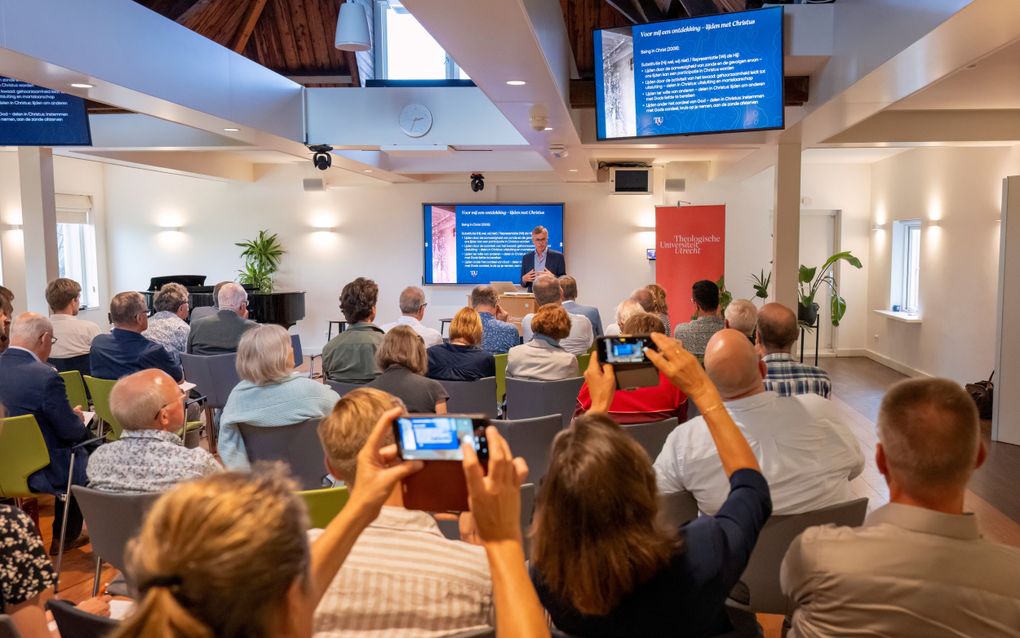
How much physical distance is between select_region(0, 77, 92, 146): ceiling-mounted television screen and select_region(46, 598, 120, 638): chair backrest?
5250 millimetres

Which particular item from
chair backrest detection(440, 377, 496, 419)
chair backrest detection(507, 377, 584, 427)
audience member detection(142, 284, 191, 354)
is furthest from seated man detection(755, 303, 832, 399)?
audience member detection(142, 284, 191, 354)

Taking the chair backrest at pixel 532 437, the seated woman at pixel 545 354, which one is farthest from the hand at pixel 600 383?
the seated woman at pixel 545 354

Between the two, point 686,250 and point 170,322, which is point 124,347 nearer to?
point 170,322

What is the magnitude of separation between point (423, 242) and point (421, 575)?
38.2ft

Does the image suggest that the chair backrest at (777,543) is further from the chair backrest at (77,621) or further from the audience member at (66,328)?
the audience member at (66,328)

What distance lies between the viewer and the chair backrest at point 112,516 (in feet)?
8.74

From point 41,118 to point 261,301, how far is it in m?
4.80

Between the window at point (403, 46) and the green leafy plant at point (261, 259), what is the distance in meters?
4.36

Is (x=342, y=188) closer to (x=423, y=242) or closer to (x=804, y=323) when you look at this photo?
(x=423, y=242)

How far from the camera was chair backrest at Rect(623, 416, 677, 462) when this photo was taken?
144 inches

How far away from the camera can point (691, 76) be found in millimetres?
4902

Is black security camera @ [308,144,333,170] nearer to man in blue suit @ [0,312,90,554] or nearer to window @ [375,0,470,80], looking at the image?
window @ [375,0,470,80]

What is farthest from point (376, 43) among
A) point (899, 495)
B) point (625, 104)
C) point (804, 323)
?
point (899, 495)

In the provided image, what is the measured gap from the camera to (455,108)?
7820 mm
